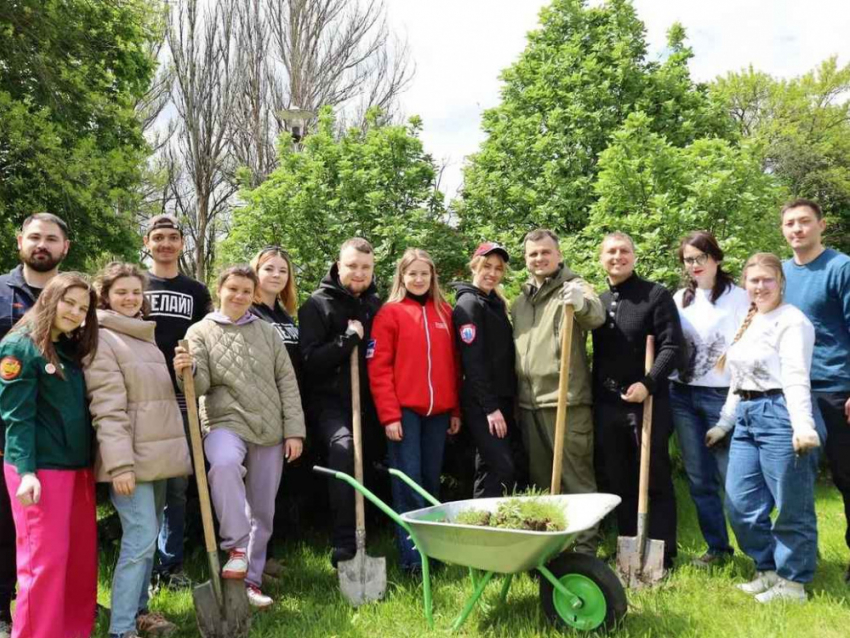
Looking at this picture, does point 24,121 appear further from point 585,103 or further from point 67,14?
point 585,103

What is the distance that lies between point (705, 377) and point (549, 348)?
989mm

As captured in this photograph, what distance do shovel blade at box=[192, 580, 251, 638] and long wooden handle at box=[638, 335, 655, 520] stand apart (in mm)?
2221

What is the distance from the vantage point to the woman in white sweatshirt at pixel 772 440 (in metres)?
3.51

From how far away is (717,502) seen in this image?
13.9ft

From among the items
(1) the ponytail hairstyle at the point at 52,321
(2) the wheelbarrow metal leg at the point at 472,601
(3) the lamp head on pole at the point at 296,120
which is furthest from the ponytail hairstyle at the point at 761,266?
(3) the lamp head on pole at the point at 296,120

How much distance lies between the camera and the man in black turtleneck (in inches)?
158

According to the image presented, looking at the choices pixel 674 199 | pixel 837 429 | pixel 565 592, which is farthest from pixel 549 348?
pixel 674 199

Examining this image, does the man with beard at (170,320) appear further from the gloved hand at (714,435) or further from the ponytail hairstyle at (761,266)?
the ponytail hairstyle at (761,266)

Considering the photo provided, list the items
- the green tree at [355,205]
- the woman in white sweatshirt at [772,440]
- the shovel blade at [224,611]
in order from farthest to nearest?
the green tree at [355,205] → the woman in white sweatshirt at [772,440] → the shovel blade at [224,611]

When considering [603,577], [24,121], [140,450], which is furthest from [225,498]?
[24,121]

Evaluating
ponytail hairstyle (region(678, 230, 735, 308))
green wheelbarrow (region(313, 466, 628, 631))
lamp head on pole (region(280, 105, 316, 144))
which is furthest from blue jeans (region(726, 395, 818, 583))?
lamp head on pole (region(280, 105, 316, 144))

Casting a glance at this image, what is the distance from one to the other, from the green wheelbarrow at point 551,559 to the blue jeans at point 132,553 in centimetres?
123

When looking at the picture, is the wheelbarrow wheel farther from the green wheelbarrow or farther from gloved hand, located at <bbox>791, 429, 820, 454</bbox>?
gloved hand, located at <bbox>791, 429, 820, 454</bbox>

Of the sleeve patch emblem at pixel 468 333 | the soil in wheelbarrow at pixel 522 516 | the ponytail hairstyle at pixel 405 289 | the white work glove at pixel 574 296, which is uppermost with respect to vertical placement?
the ponytail hairstyle at pixel 405 289
